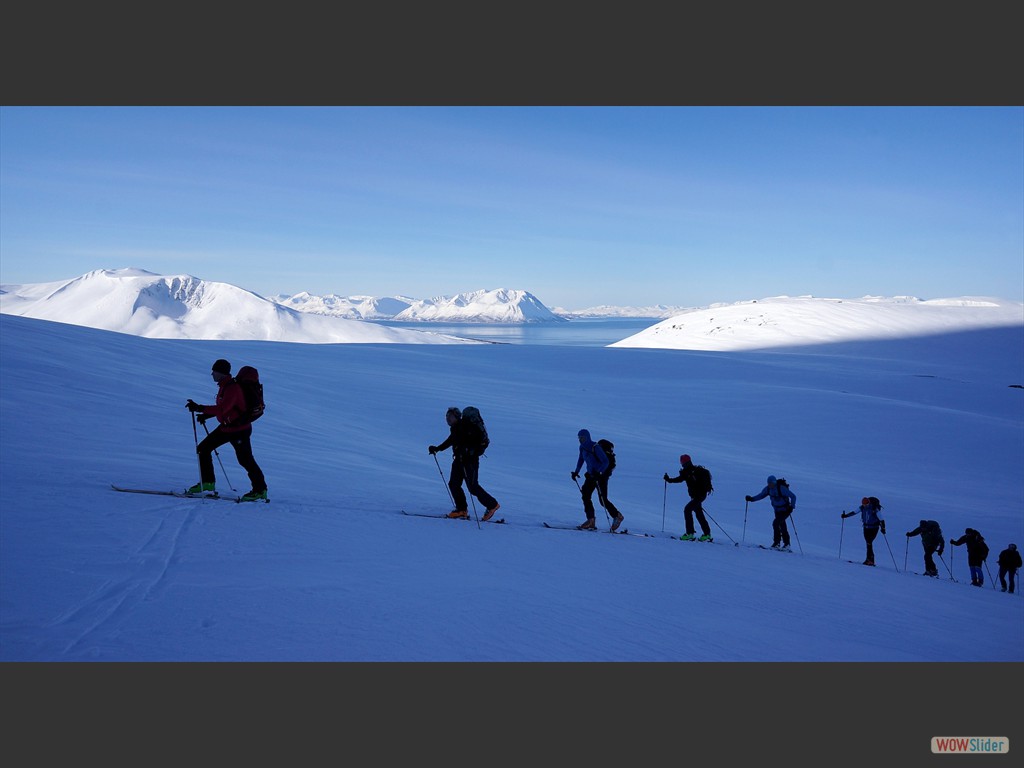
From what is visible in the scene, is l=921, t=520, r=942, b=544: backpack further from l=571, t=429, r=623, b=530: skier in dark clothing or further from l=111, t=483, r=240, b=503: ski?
l=111, t=483, r=240, b=503: ski

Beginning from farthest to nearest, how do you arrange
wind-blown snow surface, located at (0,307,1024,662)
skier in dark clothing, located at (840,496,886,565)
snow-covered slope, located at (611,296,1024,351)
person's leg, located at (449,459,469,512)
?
snow-covered slope, located at (611,296,1024,351), skier in dark clothing, located at (840,496,886,565), person's leg, located at (449,459,469,512), wind-blown snow surface, located at (0,307,1024,662)

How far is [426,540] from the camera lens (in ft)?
23.0

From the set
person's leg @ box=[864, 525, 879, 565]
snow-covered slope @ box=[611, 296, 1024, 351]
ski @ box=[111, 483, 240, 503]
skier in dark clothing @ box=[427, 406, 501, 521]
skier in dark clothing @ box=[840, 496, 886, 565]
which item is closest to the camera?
ski @ box=[111, 483, 240, 503]

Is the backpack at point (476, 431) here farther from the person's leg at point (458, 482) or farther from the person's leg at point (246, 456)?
the person's leg at point (246, 456)

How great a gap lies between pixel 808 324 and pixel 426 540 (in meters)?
72.4

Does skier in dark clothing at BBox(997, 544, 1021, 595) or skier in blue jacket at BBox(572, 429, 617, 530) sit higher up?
skier in blue jacket at BBox(572, 429, 617, 530)

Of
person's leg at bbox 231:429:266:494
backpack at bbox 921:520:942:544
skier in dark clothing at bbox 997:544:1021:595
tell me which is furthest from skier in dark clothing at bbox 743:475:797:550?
person's leg at bbox 231:429:266:494

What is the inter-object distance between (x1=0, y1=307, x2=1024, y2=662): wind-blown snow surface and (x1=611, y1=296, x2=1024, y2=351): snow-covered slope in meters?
46.8

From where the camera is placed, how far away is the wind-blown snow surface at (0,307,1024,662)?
4723 mm

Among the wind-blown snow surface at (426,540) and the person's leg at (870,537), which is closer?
the wind-blown snow surface at (426,540)

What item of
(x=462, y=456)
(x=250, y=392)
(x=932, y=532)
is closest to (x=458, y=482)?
(x=462, y=456)

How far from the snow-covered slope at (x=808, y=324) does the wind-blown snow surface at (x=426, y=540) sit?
4675cm

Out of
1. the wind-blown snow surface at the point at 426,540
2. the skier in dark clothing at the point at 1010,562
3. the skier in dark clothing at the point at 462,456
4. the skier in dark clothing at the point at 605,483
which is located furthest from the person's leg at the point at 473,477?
the skier in dark clothing at the point at 1010,562

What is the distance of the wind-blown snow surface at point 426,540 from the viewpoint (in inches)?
186
